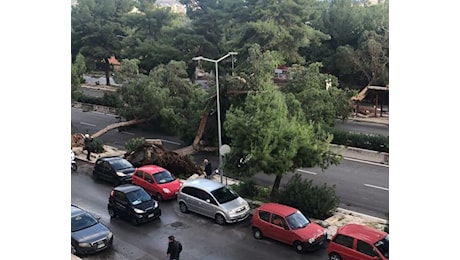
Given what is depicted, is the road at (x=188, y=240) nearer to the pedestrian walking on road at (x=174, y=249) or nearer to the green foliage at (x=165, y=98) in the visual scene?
the pedestrian walking on road at (x=174, y=249)

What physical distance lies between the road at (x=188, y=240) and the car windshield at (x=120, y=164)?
4.07 ft

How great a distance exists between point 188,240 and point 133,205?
1234 millimetres

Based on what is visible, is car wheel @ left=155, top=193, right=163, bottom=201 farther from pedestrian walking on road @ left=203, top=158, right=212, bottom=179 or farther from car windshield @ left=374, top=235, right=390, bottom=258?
car windshield @ left=374, top=235, right=390, bottom=258

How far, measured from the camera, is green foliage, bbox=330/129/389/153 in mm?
12172

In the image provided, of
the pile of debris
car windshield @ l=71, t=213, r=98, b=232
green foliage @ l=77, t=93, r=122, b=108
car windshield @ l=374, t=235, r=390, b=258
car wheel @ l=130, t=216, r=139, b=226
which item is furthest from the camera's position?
green foliage @ l=77, t=93, r=122, b=108

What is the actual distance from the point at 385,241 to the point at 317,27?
988 centimetres

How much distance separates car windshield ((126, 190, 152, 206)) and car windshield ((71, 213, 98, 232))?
80cm

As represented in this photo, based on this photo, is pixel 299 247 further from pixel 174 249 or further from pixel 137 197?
pixel 137 197

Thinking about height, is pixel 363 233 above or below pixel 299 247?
above

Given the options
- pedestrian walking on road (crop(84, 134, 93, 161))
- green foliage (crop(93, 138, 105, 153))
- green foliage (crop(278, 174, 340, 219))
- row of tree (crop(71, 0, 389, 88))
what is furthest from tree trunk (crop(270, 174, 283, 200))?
green foliage (crop(93, 138, 105, 153))

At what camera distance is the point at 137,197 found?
9242 mm

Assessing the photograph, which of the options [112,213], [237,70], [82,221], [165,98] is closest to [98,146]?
[165,98]

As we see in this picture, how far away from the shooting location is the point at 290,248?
27.0ft
